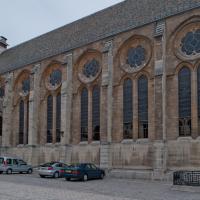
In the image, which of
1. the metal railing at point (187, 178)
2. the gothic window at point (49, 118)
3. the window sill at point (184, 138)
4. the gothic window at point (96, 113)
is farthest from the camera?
the gothic window at point (49, 118)

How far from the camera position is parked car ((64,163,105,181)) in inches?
910

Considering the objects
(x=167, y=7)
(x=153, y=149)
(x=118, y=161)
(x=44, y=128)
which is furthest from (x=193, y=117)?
(x=44, y=128)

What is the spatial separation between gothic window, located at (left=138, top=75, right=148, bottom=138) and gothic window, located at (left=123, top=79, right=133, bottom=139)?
0.83 m

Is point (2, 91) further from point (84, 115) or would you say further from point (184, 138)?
point (184, 138)

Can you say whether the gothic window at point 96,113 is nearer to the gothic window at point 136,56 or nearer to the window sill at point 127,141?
the window sill at point 127,141

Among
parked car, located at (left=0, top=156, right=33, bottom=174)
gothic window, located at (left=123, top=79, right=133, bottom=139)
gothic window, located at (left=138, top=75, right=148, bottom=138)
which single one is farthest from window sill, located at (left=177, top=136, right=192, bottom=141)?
parked car, located at (left=0, top=156, right=33, bottom=174)

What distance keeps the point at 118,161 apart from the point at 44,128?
10.2 m

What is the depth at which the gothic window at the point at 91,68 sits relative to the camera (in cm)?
3133

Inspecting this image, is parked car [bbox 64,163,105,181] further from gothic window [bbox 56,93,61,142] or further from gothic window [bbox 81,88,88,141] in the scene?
gothic window [bbox 56,93,61,142]

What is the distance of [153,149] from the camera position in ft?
82.6

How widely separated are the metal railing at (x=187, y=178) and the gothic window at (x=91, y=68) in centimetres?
1496

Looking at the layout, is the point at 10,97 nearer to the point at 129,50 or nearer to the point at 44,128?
the point at 44,128

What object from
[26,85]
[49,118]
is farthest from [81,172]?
[26,85]

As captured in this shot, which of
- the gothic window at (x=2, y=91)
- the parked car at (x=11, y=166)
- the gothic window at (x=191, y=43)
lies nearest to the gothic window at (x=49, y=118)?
the parked car at (x=11, y=166)
